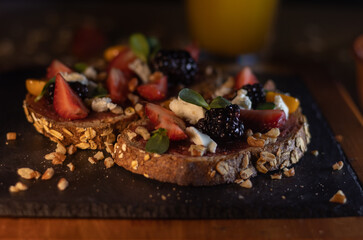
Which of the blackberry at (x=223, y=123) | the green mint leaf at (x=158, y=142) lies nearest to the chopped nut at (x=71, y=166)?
the green mint leaf at (x=158, y=142)

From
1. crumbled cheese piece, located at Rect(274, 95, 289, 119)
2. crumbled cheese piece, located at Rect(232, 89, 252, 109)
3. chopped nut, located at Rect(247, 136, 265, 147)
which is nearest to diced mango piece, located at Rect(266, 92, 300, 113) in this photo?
crumbled cheese piece, located at Rect(274, 95, 289, 119)

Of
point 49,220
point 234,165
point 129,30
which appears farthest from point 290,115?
point 129,30

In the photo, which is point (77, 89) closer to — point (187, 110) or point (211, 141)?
point (187, 110)

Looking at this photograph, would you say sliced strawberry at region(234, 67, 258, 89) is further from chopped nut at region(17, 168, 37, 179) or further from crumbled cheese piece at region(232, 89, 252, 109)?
chopped nut at region(17, 168, 37, 179)

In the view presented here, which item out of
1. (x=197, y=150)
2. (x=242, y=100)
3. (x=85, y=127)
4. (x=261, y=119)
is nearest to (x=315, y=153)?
(x=261, y=119)

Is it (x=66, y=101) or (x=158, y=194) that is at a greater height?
(x=66, y=101)

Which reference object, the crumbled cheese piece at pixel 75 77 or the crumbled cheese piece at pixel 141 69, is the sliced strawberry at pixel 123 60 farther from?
the crumbled cheese piece at pixel 75 77
